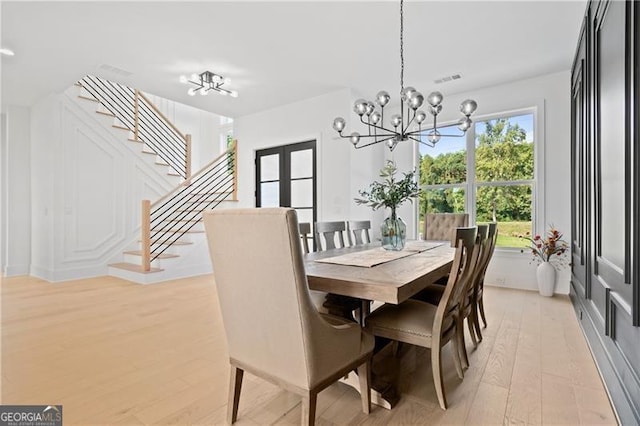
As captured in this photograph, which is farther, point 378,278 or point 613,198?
point 613,198

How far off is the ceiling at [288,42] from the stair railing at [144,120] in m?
1.14

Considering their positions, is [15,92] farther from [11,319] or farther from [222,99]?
[11,319]

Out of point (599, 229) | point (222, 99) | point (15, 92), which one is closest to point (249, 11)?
point (222, 99)

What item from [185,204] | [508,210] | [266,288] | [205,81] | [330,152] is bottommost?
[266,288]

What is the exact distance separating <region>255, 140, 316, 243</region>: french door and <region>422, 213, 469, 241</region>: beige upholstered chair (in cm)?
183

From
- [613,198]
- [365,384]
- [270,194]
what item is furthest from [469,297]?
[270,194]

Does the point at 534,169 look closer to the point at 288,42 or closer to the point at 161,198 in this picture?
the point at 288,42

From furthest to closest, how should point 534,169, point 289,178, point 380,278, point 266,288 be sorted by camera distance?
point 289,178 < point 534,169 < point 380,278 < point 266,288

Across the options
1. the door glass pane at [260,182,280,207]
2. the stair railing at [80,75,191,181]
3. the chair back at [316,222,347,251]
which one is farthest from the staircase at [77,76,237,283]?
the chair back at [316,222,347,251]

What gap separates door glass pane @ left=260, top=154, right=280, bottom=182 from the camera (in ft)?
19.3

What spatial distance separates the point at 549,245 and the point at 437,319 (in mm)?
3223

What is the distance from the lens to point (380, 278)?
5.35ft

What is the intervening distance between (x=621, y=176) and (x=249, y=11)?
2.96 metres

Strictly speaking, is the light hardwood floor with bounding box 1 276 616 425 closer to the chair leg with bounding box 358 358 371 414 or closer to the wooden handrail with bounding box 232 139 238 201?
the chair leg with bounding box 358 358 371 414
